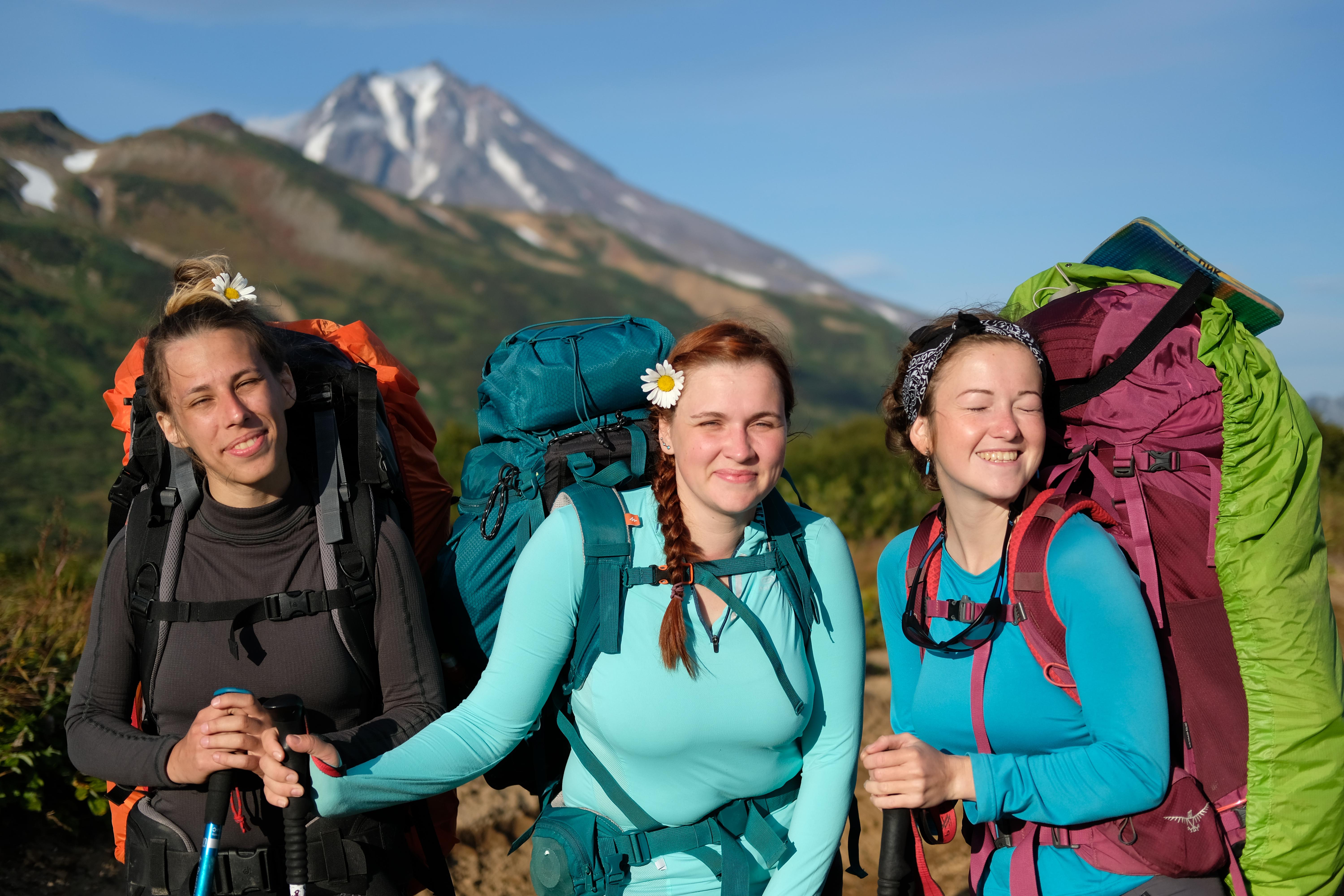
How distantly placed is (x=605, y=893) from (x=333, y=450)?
1.22 metres

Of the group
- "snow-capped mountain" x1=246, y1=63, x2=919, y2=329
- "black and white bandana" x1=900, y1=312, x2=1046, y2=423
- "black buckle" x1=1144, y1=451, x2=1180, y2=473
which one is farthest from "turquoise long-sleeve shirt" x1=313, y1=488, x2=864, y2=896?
"snow-capped mountain" x1=246, y1=63, x2=919, y2=329

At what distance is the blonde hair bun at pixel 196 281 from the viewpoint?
2.36 meters

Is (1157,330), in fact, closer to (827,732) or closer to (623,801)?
(827,732)

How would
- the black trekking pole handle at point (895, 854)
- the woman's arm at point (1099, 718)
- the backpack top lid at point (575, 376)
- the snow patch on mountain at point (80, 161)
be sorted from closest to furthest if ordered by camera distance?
the woman's arm at point (1099, 718)
the black trekking pole handle at point (895, 854)
the backpack top lid at point (575, 376)
the snow patch on mountain at point (80, 161)

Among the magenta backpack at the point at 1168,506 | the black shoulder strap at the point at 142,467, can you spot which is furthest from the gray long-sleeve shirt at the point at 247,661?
the magenta backpack at the point at 1168,506

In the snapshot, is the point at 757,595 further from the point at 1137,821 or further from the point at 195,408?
the point at 195,408

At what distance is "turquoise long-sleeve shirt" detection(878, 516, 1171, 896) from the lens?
182cm

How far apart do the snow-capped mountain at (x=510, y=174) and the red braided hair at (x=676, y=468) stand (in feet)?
478

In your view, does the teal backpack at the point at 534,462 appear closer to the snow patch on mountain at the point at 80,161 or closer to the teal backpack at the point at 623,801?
the teal backpack at the point at 623,801

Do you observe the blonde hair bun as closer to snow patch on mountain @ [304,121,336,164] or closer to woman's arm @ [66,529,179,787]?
woman's arm @ [66,529,179,787]

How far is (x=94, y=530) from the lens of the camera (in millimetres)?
14570

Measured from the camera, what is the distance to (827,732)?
2088 millimetres

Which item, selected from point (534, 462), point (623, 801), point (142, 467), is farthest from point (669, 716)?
point (142, 467)

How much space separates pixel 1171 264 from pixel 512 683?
6.02ft
